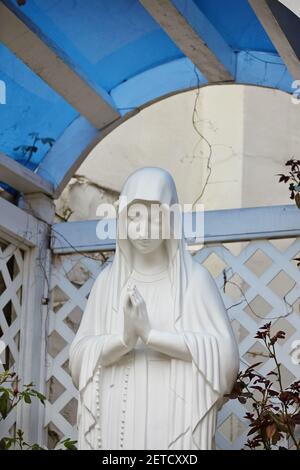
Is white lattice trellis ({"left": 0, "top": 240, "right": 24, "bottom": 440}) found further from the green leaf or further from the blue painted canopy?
the blue painted canopy

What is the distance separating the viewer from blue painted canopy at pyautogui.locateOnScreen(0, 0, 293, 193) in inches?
243

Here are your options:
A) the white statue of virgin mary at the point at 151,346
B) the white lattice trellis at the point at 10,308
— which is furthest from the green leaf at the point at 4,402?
the white statue of virgin mary at the point at 151,346

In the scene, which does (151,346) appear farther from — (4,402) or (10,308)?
(10,308)

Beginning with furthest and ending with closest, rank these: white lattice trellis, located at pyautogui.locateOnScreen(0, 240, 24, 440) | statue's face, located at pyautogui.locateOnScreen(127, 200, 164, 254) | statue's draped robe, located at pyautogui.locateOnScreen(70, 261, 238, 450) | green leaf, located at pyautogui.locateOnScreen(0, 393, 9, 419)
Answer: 1. white lattice trellis, located at pyautogui.locateOnScreen(0, 240, 24, 440)
2. green leaf, located at pyautogui.locateOnScreen(0, 393, 9, 419)
3. statue's face, located at pyautogui.locateOnScreen(127, 200, 164, 254)
4. statue's draped robe, located at pyautogui.locateOnScreen(70, 261, 238, 450)

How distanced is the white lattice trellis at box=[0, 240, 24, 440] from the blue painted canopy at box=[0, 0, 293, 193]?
1.25 feet

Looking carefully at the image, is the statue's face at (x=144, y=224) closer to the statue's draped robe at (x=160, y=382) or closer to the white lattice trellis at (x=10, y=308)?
the statue's draped robe at (x=160, y=382)

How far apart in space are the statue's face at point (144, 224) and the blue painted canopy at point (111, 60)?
89 cm

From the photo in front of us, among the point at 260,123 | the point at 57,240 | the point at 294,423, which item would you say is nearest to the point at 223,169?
the point at 260,123

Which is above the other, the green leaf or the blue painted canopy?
the blue painted canopy

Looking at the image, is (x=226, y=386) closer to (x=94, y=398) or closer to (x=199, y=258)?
(x=94, y=398)

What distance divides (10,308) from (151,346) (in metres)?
1.36

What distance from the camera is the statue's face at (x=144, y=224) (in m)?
5.34

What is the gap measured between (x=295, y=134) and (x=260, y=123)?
Answer: 0.59 ft

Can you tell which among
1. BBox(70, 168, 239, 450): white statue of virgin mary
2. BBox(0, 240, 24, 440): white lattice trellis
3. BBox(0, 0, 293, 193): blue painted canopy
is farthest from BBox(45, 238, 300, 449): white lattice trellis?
BBox(70, 168, 239, 450): white statue of virgin mary
